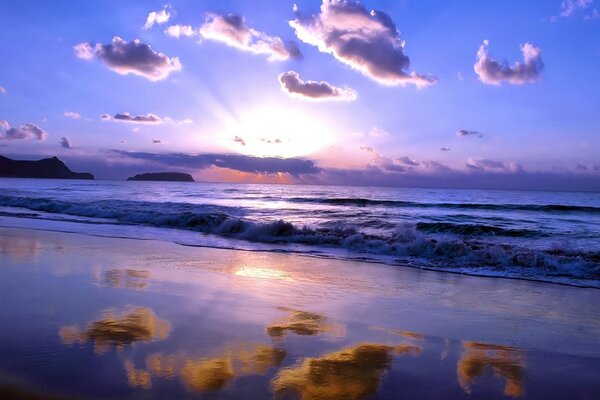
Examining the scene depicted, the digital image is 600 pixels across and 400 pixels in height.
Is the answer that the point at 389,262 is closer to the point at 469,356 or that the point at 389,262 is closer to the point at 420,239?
the point at 420,239

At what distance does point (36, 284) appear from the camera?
7027mm

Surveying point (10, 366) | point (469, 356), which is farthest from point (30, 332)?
point (469, 356)

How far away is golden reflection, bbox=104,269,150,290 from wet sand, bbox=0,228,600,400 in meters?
0.03

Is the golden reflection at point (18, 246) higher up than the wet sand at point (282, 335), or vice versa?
the wet sand at point (282, 335)

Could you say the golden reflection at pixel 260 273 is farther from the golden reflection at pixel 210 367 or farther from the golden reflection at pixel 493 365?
the golden reflection at pixel 493 365

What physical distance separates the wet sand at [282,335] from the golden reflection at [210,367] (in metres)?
0.02

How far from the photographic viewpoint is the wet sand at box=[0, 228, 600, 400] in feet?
12.2

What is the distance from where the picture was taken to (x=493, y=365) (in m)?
4.43

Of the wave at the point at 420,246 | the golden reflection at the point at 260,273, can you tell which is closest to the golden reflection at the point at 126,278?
the golden reflection at the point at 260,273

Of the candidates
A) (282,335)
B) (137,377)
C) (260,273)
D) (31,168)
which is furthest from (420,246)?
(31,168)

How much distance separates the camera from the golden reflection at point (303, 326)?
5200 millimetres

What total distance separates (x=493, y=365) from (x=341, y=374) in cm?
155

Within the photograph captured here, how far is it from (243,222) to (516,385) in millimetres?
15011

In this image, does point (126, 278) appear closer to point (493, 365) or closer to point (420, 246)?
point (493, 365)
